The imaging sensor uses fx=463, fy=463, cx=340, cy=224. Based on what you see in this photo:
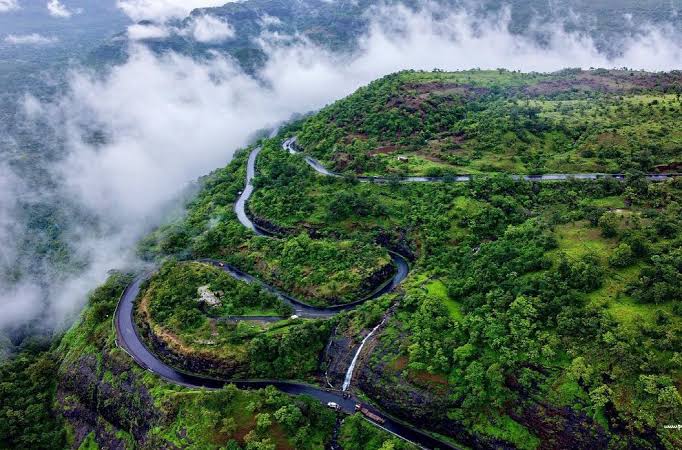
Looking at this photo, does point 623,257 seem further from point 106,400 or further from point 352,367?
point 106,400

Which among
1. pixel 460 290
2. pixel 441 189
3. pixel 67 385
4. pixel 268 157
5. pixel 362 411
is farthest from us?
pixel 268 157

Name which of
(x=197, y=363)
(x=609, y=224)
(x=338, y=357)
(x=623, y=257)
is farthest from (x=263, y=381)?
(x=609, y=224)

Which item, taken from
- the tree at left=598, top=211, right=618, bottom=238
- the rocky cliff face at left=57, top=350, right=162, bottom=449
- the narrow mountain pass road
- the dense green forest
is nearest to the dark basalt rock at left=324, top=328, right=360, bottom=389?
the dense green forest

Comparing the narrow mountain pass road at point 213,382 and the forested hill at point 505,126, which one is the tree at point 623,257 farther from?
the narrow mountain pass road at point 213,382

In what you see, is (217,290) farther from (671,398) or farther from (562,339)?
(671,398)

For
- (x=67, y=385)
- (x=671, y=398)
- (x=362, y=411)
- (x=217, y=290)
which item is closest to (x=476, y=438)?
(x=362, y=411)

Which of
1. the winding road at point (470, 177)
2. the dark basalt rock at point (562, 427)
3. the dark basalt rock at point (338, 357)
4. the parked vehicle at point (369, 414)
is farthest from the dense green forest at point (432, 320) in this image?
the winding road at point (470, 177)

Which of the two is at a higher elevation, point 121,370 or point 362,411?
point 362,411
